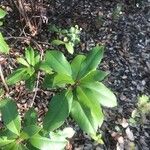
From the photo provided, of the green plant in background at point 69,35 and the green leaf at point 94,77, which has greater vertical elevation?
the green leaf at point 94,77

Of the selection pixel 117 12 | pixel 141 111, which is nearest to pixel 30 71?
pixel 141 111

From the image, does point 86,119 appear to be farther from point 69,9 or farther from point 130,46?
point 69,9

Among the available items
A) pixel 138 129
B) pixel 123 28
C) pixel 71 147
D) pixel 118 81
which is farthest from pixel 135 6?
pixel 71 147

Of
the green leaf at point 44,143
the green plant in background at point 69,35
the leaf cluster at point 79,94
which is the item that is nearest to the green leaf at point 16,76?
the leaf cluster at point 79,94

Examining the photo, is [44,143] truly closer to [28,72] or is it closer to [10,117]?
[10,117]

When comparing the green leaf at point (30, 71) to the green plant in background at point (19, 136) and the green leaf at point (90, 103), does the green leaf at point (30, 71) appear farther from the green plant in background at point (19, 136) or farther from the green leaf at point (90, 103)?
the green leaf at point (90, 103)

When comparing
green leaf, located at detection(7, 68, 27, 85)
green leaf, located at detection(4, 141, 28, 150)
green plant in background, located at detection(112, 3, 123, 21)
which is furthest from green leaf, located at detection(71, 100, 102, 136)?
green plant in background, located at detection(112, 3, 123, 21)
